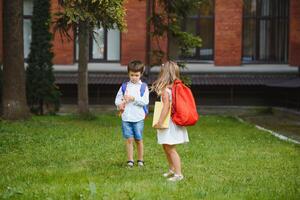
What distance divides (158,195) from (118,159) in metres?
3.43

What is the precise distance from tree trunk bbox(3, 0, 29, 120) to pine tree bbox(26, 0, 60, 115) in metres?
3.81

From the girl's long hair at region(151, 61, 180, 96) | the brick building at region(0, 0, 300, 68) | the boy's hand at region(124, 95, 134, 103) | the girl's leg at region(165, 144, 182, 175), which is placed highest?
the brick building at region(0, 0, 300, 68)

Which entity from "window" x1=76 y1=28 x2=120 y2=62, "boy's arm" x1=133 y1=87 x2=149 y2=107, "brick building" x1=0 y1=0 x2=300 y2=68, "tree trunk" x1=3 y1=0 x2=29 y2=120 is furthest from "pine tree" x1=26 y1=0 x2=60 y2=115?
"boy's arm" x1=133 y1=87 x2=149 y2=107

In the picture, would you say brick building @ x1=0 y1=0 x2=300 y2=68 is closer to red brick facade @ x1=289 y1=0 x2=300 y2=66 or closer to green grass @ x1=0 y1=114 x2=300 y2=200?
red brick facade @ x1=289 y1=0 x2=300 y2=66

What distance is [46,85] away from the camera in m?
22.4

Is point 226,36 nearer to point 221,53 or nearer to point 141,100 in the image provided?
point 221,53

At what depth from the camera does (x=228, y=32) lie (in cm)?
2608

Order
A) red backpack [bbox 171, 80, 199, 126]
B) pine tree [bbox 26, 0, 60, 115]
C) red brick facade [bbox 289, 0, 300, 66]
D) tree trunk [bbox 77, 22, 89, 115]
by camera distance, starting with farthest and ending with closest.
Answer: red brick facade [bbox 289, 0, 300, 66] → pine tree [bbox 26, 0, 60, 115] → tree trunk [bbox 77, 22, 89, 115] → red backpack [bbox 171, 80, 199, 126]

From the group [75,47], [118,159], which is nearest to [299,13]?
[75,47]

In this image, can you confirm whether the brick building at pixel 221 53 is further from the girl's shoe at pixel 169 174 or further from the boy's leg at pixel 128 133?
the girl's shoe at pixel 169 174

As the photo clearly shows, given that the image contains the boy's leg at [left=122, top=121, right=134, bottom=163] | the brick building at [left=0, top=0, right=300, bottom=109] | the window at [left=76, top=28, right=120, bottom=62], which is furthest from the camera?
the window at [left=76, top=28, right=120, bottom=62]

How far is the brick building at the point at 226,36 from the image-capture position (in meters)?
25.9

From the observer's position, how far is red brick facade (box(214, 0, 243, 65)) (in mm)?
25938

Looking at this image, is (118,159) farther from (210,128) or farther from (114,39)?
(114,39)
